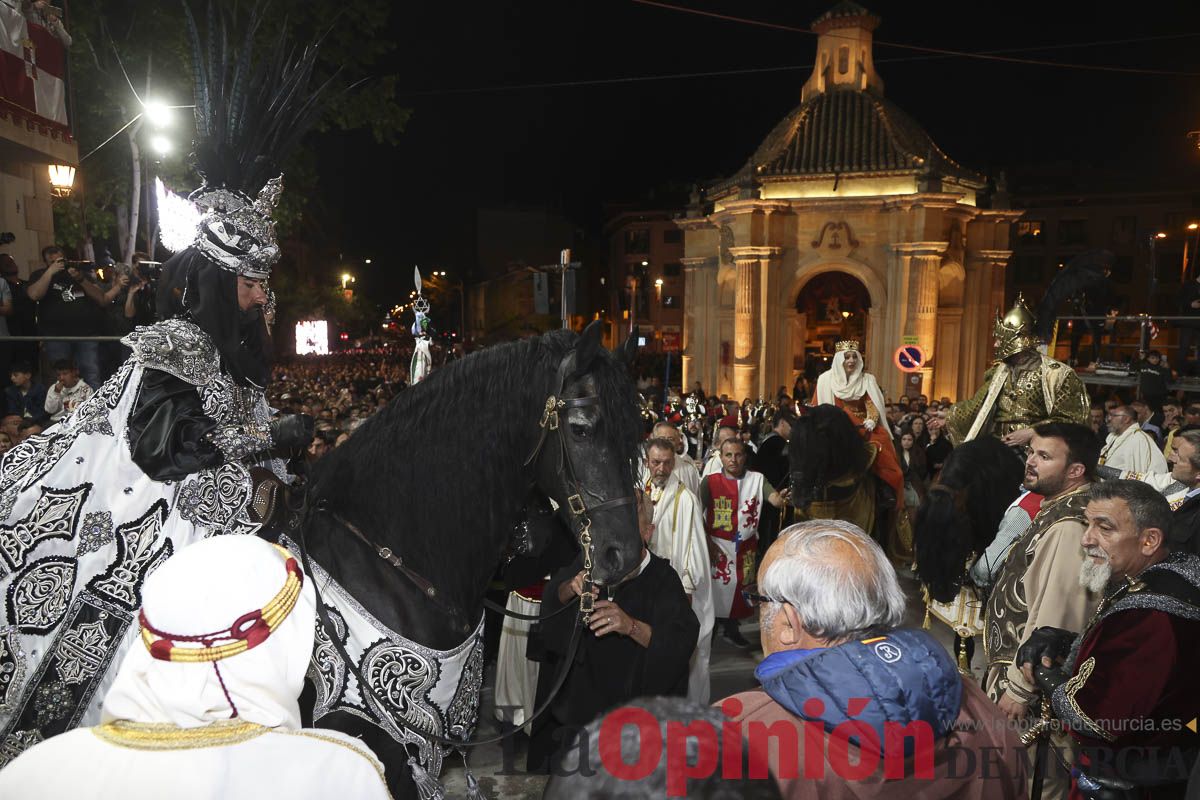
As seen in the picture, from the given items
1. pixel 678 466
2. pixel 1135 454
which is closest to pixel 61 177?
pixel 678 466

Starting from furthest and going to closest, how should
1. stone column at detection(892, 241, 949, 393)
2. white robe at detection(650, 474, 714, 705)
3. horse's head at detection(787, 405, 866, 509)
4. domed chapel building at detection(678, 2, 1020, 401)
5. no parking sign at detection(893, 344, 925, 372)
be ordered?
1. domed chapel building at detection(678, 2, 1020, 401)
2. stone column at detection(892, 241, 949, 393)
3. no parking sign at detection(893, 344, 925, 372)
4. horse's head at detection(787, 405, 866, 509)
5. white robe at detection(650, 474, 714, 705)

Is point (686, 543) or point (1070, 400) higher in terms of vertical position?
point (1070, 400)

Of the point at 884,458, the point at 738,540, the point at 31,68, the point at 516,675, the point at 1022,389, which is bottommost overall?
the point at 516,675

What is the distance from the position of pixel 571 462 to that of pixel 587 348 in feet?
1.54

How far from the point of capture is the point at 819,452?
7.38m

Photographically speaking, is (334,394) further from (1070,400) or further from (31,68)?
(1070,400)

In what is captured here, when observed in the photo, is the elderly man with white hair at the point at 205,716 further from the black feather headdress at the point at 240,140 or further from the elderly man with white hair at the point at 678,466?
the elderly man with white hair at the point at 678,466

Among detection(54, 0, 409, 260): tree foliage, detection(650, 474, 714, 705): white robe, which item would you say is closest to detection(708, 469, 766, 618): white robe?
detection(650, 474, 714, 705): white robe

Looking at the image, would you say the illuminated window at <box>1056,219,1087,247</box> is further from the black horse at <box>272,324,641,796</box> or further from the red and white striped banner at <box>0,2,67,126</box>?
the black horse at <box>272,324,641,796</box>

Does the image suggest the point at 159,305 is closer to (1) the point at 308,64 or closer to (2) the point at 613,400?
(1) the point at 308,64

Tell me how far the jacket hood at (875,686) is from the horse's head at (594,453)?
44.1 inches

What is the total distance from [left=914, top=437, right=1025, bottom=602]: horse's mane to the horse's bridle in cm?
322

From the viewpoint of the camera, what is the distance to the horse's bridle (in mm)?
2848

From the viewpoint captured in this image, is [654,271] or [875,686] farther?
[654,271]
